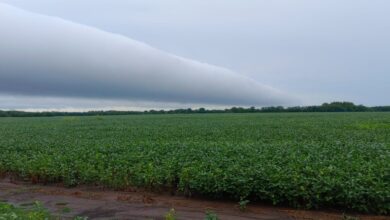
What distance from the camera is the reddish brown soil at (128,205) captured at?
8.02m

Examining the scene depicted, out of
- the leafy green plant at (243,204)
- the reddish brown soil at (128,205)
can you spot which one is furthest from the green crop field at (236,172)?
Answer: the reddish brown soil at (128,205)

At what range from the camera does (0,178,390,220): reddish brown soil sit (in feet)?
26.3

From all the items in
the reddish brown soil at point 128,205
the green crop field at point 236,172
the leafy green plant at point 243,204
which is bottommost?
the reddish brown soil at point 128,205

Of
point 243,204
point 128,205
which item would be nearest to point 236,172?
point 243,204

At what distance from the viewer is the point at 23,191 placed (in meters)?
11.1

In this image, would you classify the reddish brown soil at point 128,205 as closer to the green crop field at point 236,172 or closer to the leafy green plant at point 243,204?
the leafy green plant at point 243,204

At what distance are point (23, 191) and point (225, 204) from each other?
18.0 ft

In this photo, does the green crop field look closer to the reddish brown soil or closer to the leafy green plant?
the leafy green plant

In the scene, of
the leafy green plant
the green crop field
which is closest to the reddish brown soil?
the leafy green plant

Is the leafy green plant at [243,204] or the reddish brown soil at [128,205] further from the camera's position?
the leafy green plant at [243,204]

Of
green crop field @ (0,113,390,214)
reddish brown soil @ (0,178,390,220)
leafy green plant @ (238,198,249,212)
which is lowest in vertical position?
reddish brown soil @ (0,178,390,220)

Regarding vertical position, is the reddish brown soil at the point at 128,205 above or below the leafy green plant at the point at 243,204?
below

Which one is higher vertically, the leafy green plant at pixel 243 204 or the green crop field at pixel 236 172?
the green crop field at pixel 236 172

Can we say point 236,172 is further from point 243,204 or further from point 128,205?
point 128,205
